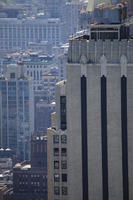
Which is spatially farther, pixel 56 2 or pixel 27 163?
pixel 56 2

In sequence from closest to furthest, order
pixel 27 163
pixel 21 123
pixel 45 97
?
1. pixel 27 163
2. pixel 21 123
3. pixel 45 97

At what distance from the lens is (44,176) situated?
262 feet

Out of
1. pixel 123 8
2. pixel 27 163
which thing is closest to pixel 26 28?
pixel 27 163

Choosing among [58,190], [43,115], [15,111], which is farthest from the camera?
[43,115]

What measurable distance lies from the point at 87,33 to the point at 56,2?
445 ft

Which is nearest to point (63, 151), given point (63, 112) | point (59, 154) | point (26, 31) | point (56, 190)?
point (59, 154)

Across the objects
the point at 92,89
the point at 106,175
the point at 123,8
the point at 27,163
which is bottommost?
the point at 27,163

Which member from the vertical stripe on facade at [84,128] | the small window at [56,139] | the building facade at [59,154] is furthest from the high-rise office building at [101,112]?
the small window at [56,139]

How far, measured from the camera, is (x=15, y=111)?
105m

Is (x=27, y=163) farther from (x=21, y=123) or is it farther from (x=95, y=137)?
(x=95, y=137)

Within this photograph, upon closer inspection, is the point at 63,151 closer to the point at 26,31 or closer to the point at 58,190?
the point at 58,190

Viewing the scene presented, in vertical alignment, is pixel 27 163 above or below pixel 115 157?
below

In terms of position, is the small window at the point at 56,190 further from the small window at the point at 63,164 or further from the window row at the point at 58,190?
the small window at the point at 63,164

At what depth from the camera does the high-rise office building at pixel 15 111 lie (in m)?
104
